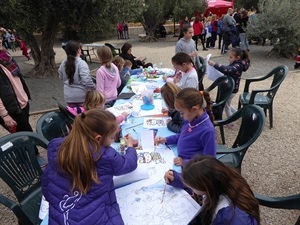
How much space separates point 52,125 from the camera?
2.85 metres

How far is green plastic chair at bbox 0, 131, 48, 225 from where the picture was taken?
6.93 feet

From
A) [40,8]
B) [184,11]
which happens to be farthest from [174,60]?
[184,11]

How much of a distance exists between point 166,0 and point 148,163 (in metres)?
16.6

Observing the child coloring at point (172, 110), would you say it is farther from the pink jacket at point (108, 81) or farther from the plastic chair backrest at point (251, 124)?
the pink jacket at point (108, 81)

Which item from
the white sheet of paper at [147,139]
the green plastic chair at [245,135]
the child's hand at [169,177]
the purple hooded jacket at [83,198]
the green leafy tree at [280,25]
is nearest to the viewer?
the purple hooded jacket at [83,198]

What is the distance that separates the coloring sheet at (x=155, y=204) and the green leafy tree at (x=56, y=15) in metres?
6.46

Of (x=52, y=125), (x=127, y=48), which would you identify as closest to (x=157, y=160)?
(x=52, y=125)

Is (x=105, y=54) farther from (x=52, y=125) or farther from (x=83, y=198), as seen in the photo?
(x=83, y=198)

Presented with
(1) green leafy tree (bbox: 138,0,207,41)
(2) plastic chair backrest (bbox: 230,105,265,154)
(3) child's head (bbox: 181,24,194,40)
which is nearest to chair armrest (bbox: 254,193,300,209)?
(2) plastic chair backrest (bbox: 230,105,265,154)

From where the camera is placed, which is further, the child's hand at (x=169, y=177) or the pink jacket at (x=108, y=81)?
the pink jacket at (x=108, y=81)

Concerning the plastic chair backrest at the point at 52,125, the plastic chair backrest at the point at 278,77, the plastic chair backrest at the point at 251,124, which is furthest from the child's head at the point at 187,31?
the plastic chair backrest at the point at 52,125

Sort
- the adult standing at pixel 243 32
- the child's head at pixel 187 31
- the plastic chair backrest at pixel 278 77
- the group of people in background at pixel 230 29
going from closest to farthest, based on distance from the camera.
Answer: the plastic chair backrest at pixel 278 77 < the child's head at pixel 187 31 < the group of people in background at pixel 230 29 < the adult standing at pixel 243 32

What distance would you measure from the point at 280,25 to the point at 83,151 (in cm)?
973

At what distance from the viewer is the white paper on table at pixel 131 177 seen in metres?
1.81
